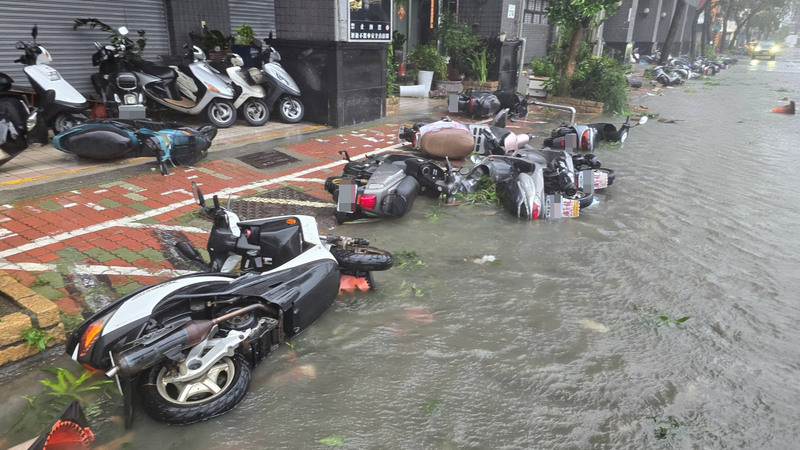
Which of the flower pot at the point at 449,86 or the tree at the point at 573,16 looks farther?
the flower pot at the point at 449,86

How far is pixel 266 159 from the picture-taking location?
23.4 ft

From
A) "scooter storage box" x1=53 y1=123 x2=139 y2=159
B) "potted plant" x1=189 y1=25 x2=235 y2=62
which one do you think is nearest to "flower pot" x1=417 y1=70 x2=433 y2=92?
"potted plant" x1=189 y1=25 x2=235 y2=62

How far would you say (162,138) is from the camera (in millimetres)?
6160

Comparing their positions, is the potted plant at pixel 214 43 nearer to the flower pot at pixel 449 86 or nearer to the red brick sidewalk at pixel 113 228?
the red brick sidewalk at pixel 113 228

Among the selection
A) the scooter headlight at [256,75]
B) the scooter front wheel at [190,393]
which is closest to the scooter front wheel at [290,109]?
the scooter headlight at [256,75]

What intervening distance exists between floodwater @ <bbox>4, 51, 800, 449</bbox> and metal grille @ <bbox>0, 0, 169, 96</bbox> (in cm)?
641

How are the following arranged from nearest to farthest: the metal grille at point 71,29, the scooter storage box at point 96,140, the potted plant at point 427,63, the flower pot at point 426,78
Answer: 1. the scooter storage box at point 96,140
2. the metal grille at point 71,29
3. the flower pot at point 426,78
4. the potted plant at point 427,63

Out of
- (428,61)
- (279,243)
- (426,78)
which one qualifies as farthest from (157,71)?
(428,61)

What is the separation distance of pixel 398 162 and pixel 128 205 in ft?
9.55

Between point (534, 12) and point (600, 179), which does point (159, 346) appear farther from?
point (534, 12)

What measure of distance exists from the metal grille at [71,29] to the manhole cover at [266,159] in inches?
139

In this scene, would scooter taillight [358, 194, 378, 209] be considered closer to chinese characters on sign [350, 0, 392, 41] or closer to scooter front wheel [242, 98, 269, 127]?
scooter front wheel [242, 98, 269, 127]

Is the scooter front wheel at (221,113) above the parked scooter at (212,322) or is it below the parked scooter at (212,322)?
above

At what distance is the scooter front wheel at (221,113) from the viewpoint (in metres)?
8.30
